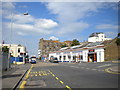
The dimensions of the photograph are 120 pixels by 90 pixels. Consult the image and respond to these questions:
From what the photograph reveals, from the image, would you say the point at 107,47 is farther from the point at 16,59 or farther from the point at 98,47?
the point at 16,59

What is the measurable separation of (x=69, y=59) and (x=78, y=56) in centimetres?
970

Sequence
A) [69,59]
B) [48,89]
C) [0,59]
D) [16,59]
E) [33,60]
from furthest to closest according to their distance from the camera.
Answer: [69,59]
[33,60]
[16,59]
[0,59]
[48,89]

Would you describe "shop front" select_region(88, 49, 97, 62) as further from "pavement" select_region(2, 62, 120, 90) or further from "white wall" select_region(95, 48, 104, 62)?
"pavement" select_region(2, 62, 120, 90)

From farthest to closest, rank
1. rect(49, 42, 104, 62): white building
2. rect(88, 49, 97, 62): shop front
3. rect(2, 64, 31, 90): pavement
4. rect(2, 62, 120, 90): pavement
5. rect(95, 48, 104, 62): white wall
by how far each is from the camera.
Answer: rect(88, 49, 97, 62): shop front
rect(49, 42, 104, 62): white building
rect(95, 48, 104, 62): white wall
rect(2, 62, 120, 90): pavement
rect(2, 64, 31, 90): pavement

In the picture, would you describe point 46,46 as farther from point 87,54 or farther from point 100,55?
point 100,55

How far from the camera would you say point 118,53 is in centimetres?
6134

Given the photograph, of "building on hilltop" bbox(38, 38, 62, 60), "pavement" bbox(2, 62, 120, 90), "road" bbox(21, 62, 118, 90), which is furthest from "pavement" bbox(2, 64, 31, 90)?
"building on hilltop" bbox(38, 38, 62, 60)

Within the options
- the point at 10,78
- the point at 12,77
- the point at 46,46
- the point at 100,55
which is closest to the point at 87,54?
the point at 100,55

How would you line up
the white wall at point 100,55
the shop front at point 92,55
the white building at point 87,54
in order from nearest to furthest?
the white wall at point 100,55 < the white building at point 87,54 < the shop front at point 92,55

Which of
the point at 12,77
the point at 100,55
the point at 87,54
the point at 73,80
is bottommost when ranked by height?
the point at 12,77

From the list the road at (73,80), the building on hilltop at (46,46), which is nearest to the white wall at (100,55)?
the road at (73,80)

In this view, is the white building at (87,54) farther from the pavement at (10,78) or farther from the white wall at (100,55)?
the pavement at (10,78)

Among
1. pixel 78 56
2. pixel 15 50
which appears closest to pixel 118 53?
pixel 78 56

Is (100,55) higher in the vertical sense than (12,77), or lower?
higher
